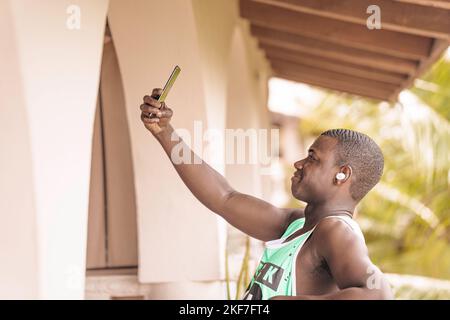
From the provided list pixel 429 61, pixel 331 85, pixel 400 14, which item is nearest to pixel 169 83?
pixel 400 14

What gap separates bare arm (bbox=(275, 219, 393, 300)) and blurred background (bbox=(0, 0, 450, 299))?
40.1 inches

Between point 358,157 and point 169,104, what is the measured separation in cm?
212

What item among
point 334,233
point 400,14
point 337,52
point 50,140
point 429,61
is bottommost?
point 334,233

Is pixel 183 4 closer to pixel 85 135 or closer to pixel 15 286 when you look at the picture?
pixel 85 135

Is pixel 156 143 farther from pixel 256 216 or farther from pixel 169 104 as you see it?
pixel 256 216

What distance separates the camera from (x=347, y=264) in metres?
2.09

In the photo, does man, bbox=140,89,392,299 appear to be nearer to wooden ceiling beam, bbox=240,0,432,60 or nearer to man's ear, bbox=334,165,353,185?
man's ear, bbox=334,165,353,185

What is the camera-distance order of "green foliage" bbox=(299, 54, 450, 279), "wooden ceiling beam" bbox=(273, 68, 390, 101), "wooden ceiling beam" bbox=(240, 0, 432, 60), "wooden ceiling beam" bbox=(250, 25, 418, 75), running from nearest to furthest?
"wooden ceiling beam" bbox=(240, 0, 432, 60) → "wooden ceiling beam" bbox=(250, 25, 418, 75) → "wooden ceiling beam" bbox=(273, 68, 390, 101) → "green foliage" bbox=(299, 54, 450, 279)

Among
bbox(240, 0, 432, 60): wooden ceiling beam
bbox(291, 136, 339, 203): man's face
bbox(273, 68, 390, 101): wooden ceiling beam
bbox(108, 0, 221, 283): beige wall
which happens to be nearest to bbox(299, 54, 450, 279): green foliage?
bbox(273, 68, 390, 101): wooden ceiling beam

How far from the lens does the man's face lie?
2439 mm

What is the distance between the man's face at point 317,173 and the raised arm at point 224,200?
274mm

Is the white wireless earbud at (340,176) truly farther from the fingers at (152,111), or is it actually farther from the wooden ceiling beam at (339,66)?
the wooden ceiling beam at (339,66)

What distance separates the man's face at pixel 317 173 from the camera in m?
2.44

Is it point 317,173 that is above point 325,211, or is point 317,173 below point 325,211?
above
